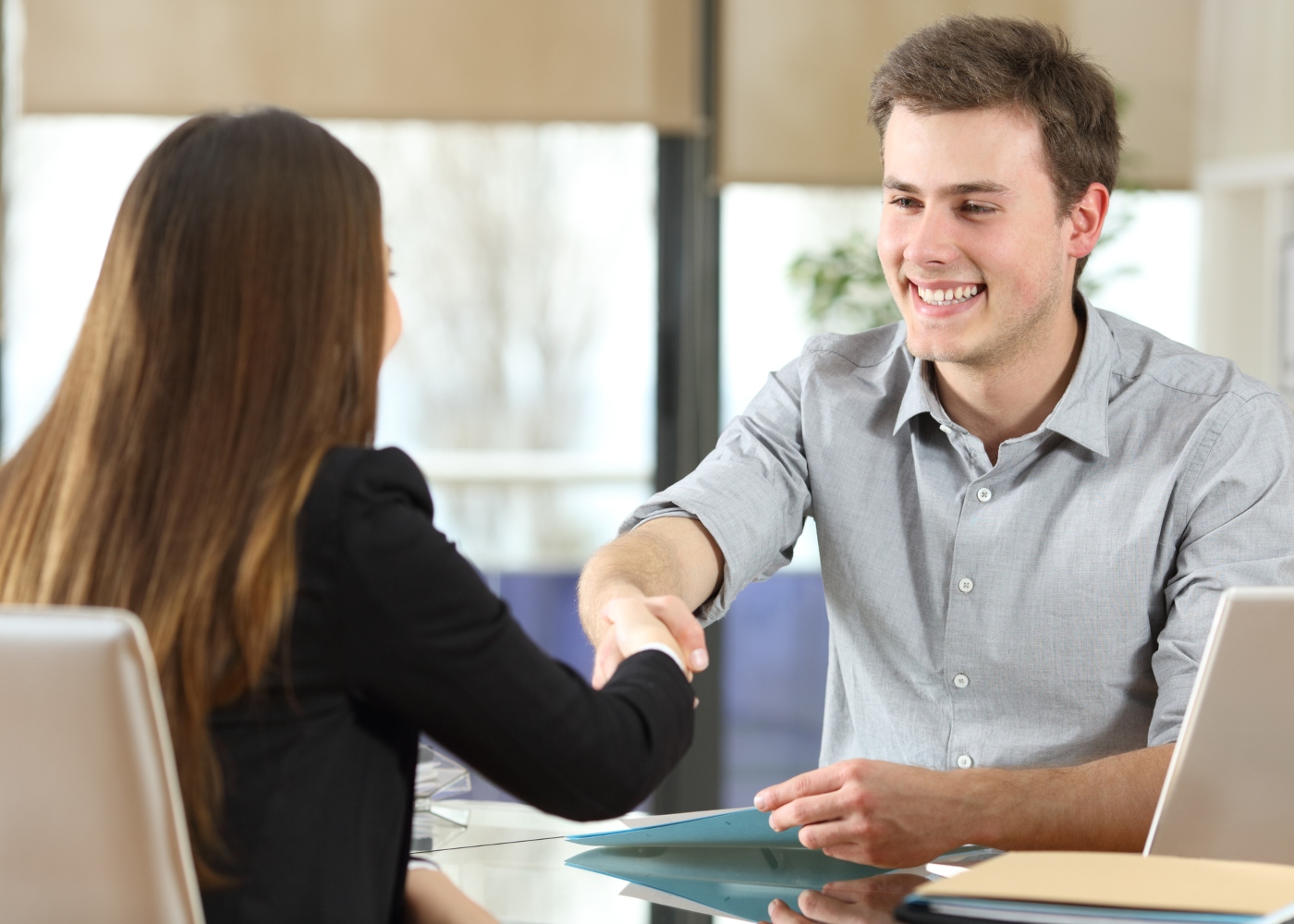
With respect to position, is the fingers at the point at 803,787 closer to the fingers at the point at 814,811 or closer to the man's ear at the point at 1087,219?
the fingers at the point at 814,811

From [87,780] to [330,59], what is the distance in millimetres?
3040

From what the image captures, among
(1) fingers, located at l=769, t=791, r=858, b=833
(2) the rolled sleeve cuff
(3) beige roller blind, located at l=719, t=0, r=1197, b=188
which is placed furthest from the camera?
(3) beige roller blind, located at l=719, t=0, r=1197, b=188

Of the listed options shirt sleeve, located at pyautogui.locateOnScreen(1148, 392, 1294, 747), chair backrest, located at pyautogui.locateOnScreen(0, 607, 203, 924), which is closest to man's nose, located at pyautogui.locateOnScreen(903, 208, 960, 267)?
shirt sleeve, located at pyautogui.locateOnScreen(1148, 392, 1294, 747)

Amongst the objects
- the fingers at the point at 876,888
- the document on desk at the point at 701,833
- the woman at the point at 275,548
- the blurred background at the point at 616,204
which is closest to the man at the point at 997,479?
the document on desk at the point at 701,833

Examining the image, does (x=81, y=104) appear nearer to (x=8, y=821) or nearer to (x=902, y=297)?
(x=902, y=297)

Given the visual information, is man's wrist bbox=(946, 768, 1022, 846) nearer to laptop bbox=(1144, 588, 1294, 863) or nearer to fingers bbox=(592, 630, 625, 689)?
laptop bbox=(1144, 588, 1294, 863)

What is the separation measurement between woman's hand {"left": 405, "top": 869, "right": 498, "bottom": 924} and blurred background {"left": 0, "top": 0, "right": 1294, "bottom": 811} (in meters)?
2.64

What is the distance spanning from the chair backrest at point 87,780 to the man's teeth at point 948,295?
3.95 feet

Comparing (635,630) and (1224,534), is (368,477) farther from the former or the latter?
(1224,534)

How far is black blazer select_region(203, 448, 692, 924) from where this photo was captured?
3.05ft

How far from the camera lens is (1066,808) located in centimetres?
135

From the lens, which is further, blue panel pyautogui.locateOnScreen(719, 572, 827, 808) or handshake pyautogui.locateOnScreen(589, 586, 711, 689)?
→ blue panel pyautogui.locateOnScreen(719, 572, 827, 808)

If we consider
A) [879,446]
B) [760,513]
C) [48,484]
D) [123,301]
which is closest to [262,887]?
[48,484]

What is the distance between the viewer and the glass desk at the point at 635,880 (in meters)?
1.20
